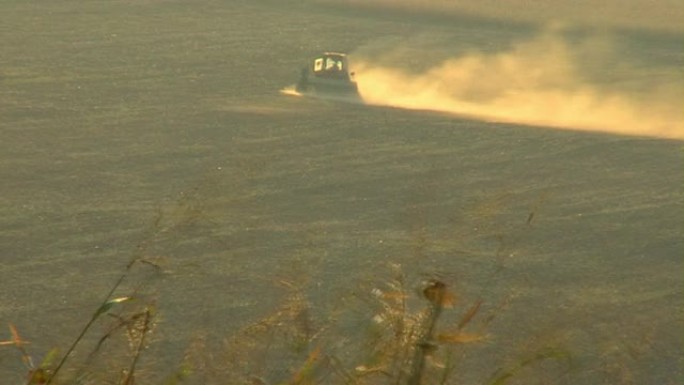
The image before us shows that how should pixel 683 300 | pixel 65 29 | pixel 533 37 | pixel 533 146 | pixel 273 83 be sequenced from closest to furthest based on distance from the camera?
1. pixel 683 300
2. pixel 533 146
3. pixel 273 83
4. pixel 65 29
5. pixel 533 37

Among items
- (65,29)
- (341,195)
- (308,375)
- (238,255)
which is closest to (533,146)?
(341,195)

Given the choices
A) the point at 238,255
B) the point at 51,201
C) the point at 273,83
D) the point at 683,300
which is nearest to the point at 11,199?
the point at 51,201

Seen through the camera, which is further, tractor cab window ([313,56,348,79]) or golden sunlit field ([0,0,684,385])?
tractor cab window ([313,56,348,79])

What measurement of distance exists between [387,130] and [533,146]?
94.4 inches

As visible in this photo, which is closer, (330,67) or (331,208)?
(331,208)

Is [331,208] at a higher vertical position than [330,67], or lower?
higher

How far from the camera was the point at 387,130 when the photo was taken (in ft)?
69.4

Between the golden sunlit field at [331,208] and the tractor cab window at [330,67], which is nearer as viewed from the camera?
the golden sunlit field at [331,208]

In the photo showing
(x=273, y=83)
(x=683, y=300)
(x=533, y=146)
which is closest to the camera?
(x=683, y=300)

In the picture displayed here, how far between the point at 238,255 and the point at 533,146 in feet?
28.9

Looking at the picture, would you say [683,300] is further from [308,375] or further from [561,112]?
[561,112]

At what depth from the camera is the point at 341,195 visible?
52.0ft

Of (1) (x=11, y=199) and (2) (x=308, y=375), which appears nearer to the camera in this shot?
(2) (x=308, y=375)

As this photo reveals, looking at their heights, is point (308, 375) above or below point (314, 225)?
above
